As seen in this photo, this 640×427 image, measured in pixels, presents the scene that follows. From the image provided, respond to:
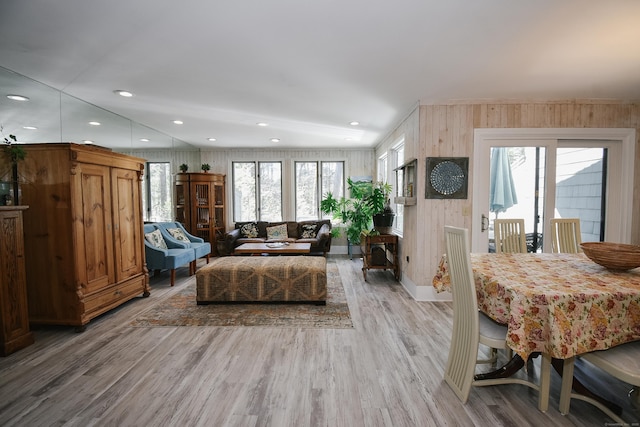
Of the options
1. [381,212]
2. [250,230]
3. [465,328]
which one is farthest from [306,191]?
[465,328]

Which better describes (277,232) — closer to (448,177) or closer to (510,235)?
(448,177)

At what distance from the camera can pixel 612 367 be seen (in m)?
1.40

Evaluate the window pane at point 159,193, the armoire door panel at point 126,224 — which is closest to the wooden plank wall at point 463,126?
the armoire door panel at point 126,224

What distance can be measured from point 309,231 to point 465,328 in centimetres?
463

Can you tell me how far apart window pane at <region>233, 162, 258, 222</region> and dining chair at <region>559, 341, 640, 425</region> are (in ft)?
19.8

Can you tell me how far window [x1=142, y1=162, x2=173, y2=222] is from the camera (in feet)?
17.7

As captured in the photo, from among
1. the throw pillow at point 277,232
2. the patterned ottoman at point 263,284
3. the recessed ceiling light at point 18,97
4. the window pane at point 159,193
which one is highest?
the recessed ceiling light at point 18,97

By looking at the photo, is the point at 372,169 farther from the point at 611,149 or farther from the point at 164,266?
the point at 164,266

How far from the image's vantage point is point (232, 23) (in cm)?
198

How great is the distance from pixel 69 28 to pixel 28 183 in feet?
5.15

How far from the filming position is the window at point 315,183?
22.4 ft

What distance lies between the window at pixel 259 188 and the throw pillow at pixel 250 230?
17.5 inches

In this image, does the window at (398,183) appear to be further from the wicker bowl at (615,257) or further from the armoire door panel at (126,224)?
the armoire door panel at (126,224)

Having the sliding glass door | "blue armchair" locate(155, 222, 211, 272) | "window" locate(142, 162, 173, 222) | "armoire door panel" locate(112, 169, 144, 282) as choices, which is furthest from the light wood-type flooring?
"window" locate(142, 162, 173, 222)
